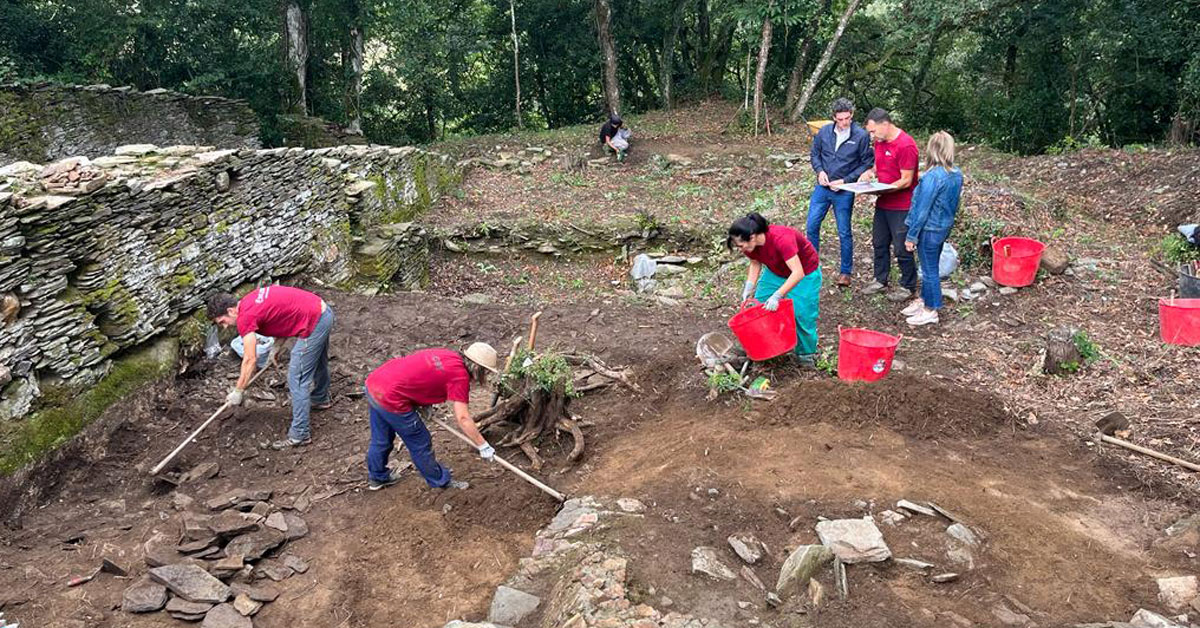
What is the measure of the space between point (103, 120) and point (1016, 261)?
46.5ft

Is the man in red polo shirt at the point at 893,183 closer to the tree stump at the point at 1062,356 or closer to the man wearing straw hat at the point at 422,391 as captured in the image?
the tree stump at the point at 1062,356

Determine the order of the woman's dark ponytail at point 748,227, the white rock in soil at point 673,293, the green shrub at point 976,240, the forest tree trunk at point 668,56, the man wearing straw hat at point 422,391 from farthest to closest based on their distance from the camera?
1. the forest tree trunk at point 668,56
2. the white rock in soil at point 673,293
3. the green shrub at point 976,240
4. the woman's dark ponytail at point 748,227
5. the man wearing straw hat at point 422,391

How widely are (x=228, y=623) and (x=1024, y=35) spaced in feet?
57.3

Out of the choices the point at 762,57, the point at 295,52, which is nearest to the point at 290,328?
the point at 762,57

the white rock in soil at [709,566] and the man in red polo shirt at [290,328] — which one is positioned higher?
the man in red polo shirt at [290,328]

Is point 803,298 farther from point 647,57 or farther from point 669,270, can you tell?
point 647,57

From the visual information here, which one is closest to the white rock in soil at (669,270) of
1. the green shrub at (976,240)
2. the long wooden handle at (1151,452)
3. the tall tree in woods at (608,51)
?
the green shrub at (976,240)

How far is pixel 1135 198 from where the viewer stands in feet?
31.4

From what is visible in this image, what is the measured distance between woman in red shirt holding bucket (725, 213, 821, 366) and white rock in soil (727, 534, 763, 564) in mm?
1966

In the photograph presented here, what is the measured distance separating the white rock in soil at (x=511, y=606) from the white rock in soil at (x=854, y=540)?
1.52m

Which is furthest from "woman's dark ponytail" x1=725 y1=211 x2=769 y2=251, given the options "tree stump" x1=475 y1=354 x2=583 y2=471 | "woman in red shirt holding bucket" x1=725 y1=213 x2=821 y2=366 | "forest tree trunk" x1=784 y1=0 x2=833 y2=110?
"forest tree trunk" x1=784 y1=0 x2=833 y2=110

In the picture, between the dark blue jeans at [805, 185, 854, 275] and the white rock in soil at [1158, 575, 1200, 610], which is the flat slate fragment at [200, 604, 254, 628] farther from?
the dark blue jeans at [805, 185, 854, 275]

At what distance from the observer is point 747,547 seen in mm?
3746

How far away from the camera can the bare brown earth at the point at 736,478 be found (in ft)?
11.8
